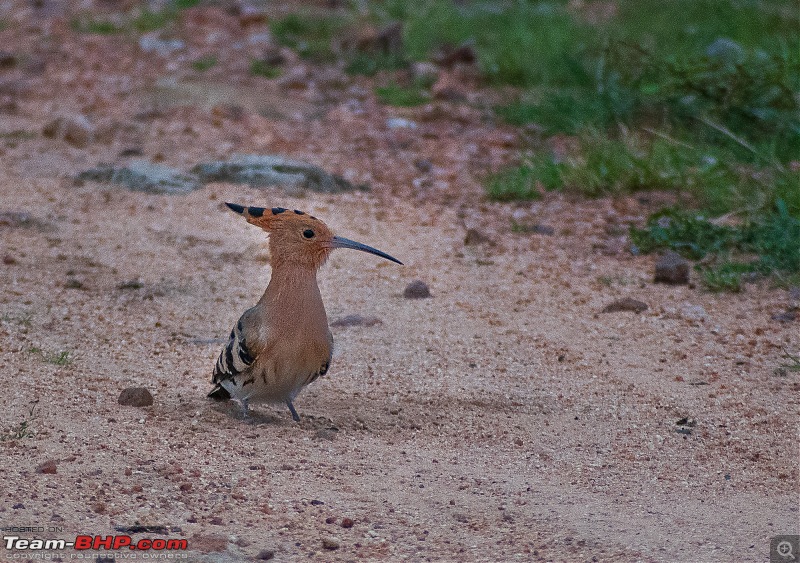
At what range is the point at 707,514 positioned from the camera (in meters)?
3.61

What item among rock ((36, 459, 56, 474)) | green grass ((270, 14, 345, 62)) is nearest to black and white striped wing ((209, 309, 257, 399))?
rock ((36, 459, 56, 474))

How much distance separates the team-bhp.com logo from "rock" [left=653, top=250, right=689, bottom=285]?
330cm

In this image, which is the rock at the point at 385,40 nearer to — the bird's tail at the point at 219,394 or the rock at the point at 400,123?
the rock at the point at 400,123

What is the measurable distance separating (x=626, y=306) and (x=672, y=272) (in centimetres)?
43

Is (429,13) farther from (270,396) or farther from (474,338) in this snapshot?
(270,396)

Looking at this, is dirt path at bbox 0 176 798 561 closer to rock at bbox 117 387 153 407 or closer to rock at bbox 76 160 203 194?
rock at bbox 117 387 153 407

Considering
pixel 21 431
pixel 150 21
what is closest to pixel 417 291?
pixel 21 431

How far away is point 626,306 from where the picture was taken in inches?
218

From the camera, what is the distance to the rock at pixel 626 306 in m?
5.54

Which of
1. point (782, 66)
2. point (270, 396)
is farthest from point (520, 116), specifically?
point (270, 396)

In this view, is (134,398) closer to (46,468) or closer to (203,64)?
(46,468)

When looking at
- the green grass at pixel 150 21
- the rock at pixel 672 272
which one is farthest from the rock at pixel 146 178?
the green grass at pixel 150 21

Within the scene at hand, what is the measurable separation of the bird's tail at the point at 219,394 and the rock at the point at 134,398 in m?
0.28

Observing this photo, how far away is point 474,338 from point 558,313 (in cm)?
53
